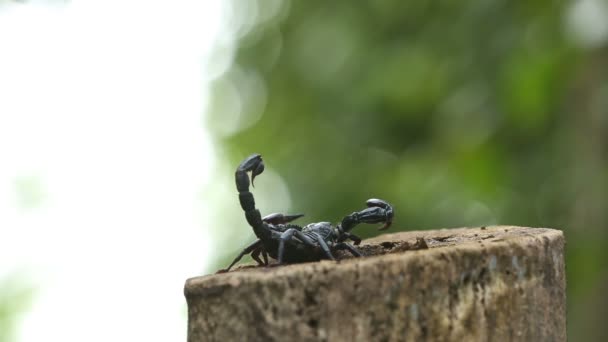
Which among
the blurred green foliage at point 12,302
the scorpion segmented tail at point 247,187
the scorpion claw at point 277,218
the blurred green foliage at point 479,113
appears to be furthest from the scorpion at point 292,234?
the blurred green foliage at point 12,302

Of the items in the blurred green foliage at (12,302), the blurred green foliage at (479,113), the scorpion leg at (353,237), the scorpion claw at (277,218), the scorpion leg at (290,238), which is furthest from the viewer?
the blurred green foliage at (12,302)

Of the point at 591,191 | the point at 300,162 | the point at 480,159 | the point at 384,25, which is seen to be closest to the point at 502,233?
the point at 480,159

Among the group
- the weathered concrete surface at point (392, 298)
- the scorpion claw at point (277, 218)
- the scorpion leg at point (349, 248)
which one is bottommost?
the weathered concrete surface at point (392, 298)

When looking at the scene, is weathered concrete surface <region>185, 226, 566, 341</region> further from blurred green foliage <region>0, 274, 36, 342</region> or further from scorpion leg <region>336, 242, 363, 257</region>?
blurred green foliage <region>0, 274, 36, 342</region>

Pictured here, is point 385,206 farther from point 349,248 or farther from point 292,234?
point 292,234

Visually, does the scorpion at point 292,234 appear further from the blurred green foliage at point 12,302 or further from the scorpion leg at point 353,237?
the blurred green foliage at point 12,302

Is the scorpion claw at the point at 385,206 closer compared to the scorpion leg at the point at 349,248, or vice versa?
the scorpion leg at the point at 349,248

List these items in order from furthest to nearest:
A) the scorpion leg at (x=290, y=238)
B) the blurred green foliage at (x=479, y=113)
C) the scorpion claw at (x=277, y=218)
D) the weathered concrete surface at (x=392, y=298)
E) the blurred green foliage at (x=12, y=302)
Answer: the blurred green foliage at (x=12, y=302) → the blurred green foliage at (x=479, y=113) → the scorpion claw at (x=277, y=218) → the scorpion leg at (x=290, y=238) → the weathered concrete surface at (x=392, y=298)
